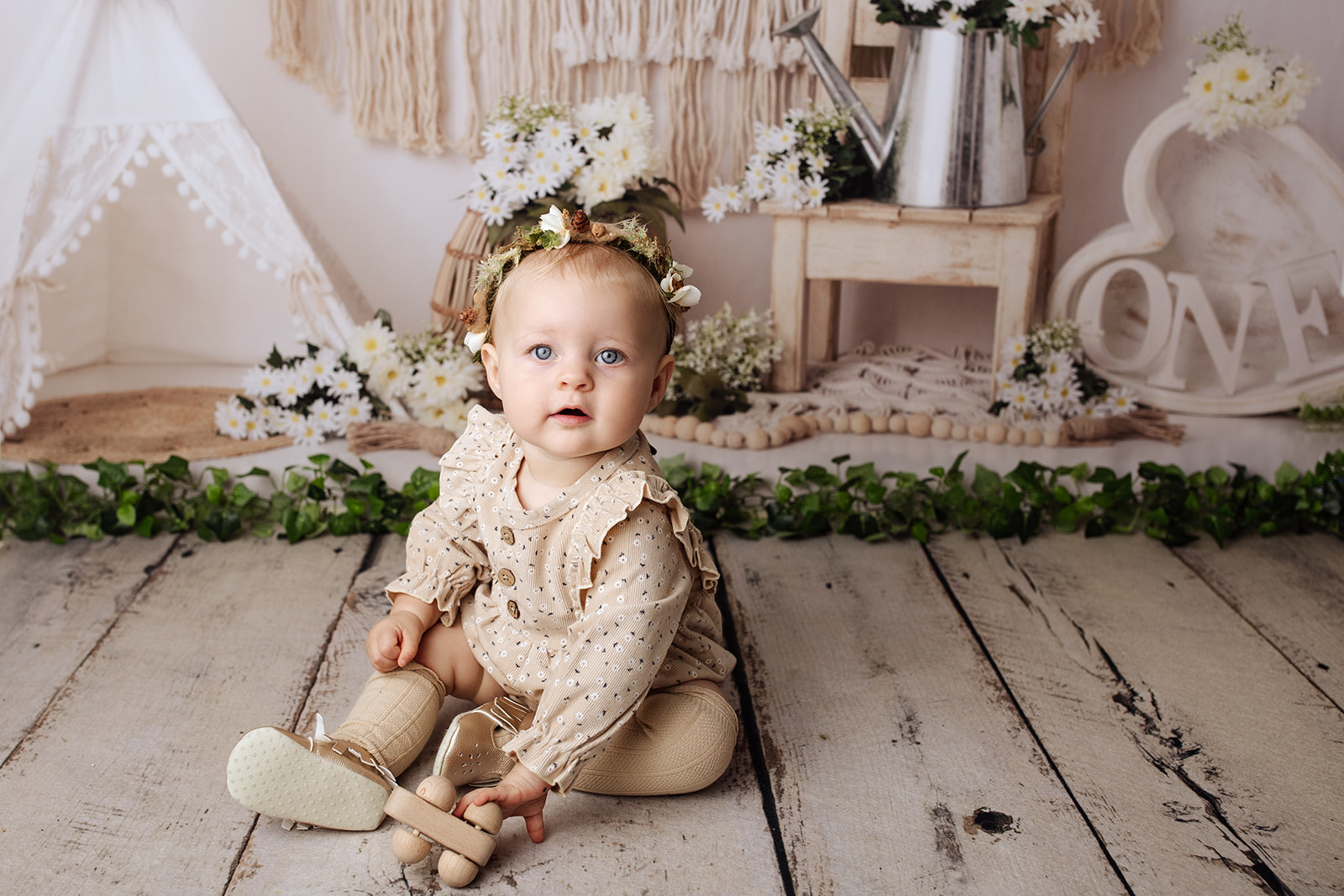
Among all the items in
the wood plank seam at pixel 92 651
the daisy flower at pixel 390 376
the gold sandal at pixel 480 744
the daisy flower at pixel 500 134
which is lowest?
the wood plank seam at pixel 92 651

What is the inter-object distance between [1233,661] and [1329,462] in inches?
25.2

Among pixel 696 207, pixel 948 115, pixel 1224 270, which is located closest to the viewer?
pixel 948 115

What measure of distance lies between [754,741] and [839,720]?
118mm

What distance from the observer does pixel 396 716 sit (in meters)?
1.25

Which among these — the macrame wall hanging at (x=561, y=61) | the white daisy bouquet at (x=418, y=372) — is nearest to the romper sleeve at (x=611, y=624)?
the white daisy bouquet at (x=418, y=372)

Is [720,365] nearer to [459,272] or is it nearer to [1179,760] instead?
[459,272]

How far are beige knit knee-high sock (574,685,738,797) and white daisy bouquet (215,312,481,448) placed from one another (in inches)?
38.3

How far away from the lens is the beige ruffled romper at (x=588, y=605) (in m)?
1.11

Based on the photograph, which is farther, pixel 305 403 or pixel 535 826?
pixel 305 403

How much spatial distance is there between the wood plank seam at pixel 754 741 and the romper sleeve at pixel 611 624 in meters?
0.21

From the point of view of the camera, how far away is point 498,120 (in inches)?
83.8

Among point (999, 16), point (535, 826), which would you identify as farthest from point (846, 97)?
point (535, 826)

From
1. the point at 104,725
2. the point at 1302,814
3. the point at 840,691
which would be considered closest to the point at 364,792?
the point at 104,725

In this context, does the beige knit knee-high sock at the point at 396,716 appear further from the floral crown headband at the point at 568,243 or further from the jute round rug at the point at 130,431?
the jute round rug at the point at 130,431
